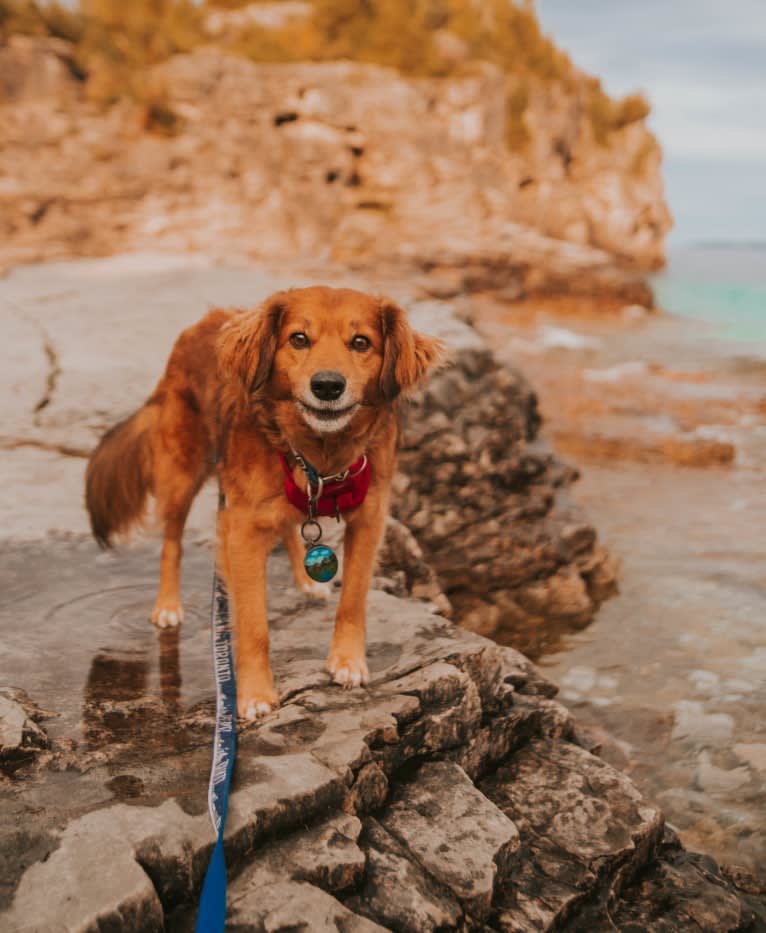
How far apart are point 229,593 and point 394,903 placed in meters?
1.27

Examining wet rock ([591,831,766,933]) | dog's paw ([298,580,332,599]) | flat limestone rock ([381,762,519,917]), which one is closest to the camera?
flat limestone rock ([381,762,519,917])

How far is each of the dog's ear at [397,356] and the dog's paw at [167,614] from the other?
1.30 m

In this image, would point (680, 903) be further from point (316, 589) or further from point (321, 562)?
point (316, 589)

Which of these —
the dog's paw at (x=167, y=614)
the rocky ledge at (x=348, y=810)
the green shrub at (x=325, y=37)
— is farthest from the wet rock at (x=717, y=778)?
the green shrub at (x=325, y=37)

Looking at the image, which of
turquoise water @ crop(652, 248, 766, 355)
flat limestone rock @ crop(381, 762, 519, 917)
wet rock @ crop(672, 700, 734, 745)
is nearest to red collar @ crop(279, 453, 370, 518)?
flat limestone rock @ crop(381, 762, 519, 917)

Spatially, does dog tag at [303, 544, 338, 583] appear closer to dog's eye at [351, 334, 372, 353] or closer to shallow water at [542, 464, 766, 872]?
dog's eye at [351, 334, 372, 353]

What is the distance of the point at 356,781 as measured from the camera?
2.56 meters

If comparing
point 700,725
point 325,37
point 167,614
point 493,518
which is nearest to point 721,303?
point 325,37

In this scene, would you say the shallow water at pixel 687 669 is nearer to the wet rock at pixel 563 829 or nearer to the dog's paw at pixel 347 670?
the wet rock at pixel 563 829

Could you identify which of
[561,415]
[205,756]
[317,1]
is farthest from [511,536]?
[317,1]

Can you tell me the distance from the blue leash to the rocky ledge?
66 mm

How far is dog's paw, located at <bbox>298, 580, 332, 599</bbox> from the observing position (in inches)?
152

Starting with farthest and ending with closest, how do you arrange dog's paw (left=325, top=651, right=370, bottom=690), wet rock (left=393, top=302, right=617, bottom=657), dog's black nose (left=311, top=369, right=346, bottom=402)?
wet rock (left=393, top=302, right=617, bottom=657) < dog's paw (left=325, top=651, right=370, bottom=690) < dog's black nose (left=311, top=369, right=346, bottom=402)

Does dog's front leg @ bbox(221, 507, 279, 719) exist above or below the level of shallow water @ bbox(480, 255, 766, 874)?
above
